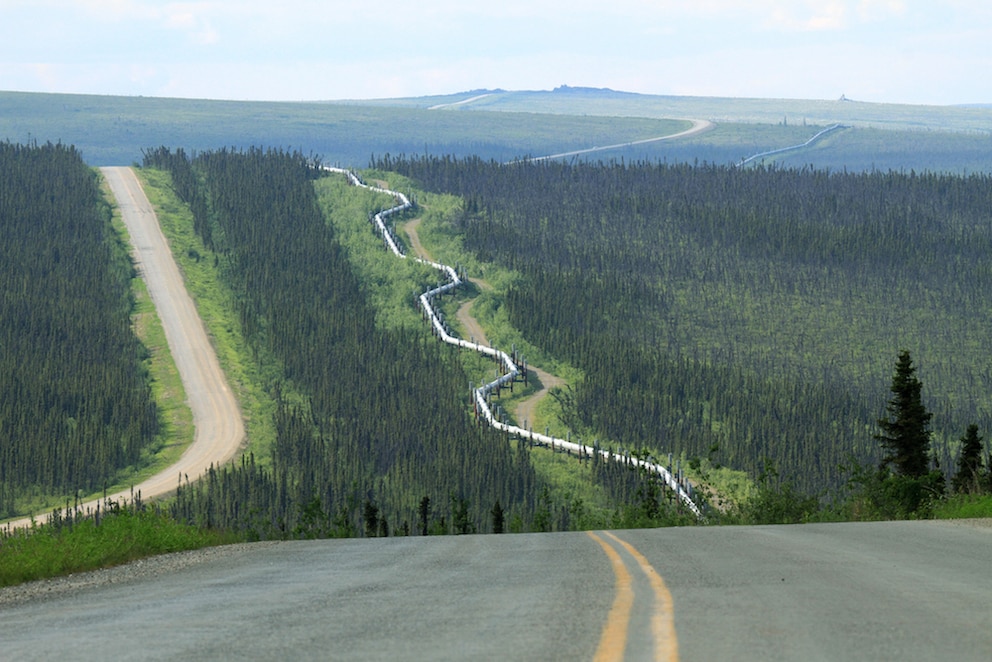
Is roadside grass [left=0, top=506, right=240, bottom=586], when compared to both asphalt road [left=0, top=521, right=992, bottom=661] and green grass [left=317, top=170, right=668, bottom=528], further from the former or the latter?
green grass [left=317, top=170, right=668, bottom=528]

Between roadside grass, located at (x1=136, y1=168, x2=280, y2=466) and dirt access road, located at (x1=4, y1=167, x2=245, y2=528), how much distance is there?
63 centimetres

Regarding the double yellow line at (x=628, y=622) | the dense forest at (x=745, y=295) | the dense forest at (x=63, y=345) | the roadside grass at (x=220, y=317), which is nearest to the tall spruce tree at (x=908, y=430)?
the dense forest at (x=745, y=295)

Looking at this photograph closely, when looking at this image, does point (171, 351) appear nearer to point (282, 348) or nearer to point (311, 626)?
point (282, 348)

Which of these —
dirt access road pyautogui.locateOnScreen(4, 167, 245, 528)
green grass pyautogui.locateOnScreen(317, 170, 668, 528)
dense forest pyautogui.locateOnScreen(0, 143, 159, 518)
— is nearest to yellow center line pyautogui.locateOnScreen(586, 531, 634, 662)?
dirt access road pyautogui.locateOnScreen(4, 167, 245, 528)

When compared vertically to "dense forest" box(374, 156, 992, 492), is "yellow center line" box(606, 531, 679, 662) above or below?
above

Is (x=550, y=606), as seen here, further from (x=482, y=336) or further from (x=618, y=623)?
(x=482, y=336)

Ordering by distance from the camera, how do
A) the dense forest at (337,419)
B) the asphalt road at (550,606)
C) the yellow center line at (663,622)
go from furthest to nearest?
1. the dense forest at (337,419)
2. the asphalt road at (550,606)
3. the yellow center line at (663,622)

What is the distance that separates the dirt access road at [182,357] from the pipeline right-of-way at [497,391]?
13.4 meters

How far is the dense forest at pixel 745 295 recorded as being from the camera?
7325 centimetres

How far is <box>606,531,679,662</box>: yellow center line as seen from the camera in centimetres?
828

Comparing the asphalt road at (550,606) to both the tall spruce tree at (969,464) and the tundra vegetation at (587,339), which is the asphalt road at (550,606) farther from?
the tall spruce tree at (969,464)

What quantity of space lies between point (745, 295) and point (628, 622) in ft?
335

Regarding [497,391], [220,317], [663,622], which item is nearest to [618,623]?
[663,622]

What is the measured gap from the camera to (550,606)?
34.7 ft
